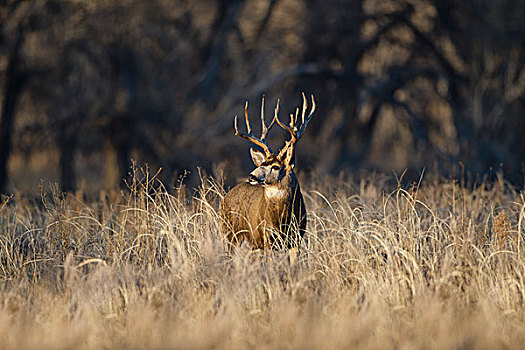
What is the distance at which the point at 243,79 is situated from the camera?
1428cm

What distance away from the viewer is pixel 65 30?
12.5 metres

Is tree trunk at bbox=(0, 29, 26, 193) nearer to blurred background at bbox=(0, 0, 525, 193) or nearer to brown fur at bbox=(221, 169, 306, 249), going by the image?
blurred background at bbox=(0, 0, 525, 193)

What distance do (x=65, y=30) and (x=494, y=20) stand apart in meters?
8.26

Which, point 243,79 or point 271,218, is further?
point 243,79

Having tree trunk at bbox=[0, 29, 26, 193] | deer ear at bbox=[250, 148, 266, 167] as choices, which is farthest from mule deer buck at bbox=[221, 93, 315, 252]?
tree trunk at bbox=[0, 29, 26, 193]

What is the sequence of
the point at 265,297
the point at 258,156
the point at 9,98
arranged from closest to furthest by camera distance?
the point at 265,297, the point at 258,156, the point at 9,98

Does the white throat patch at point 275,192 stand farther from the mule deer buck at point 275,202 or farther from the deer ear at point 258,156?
the deer ear at point 258,156

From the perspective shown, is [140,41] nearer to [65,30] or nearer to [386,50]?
[65,30]

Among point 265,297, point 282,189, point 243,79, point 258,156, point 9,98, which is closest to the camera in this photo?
point 265,297

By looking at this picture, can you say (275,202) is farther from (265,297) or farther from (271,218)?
(265,297)

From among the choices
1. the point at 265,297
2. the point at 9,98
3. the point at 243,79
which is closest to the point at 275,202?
the point at 265,297

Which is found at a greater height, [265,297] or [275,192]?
[275,192]

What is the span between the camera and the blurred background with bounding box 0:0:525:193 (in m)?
12.6

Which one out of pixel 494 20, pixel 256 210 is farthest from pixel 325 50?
pixel 256 210
